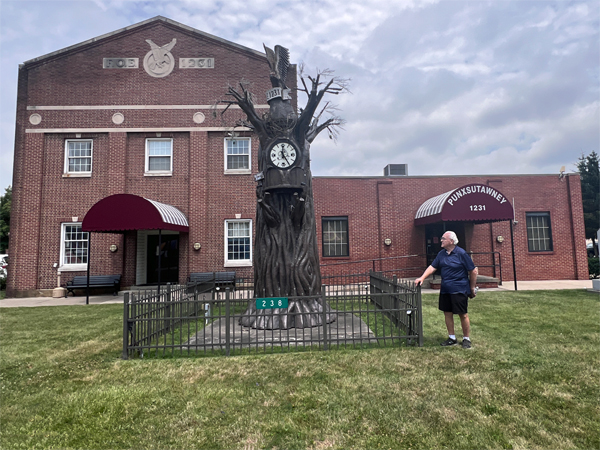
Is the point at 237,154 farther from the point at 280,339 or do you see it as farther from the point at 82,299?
the point at 280,339

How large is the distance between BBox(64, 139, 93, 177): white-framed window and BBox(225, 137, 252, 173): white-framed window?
6.03m

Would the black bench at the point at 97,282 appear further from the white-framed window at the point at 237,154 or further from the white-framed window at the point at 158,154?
the white-framed window at the point at 237,154

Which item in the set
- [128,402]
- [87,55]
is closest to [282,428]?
[128,402]

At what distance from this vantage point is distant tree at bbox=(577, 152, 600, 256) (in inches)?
970

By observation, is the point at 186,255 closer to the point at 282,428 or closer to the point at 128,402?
the point at 128,402

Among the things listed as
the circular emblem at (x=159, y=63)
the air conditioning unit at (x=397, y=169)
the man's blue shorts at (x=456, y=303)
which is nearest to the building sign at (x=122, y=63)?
the circular emblem at (x=159, y=63)

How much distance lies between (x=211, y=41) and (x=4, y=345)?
14.4 m

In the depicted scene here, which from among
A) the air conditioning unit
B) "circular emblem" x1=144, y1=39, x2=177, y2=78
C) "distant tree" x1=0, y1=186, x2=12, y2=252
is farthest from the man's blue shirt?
"distant tree" x1=0, y1=186, x2=12, y2=252

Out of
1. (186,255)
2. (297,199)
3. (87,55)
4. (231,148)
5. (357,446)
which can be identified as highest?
(87,55)

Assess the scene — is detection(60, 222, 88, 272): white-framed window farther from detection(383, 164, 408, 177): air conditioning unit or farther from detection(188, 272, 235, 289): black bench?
detection(383, 164, 408, 177): air conditioning unit

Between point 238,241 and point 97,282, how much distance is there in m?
5.93

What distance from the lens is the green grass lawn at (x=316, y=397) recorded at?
10.8ft

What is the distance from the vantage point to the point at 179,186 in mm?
15883

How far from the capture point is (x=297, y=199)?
7.83m
